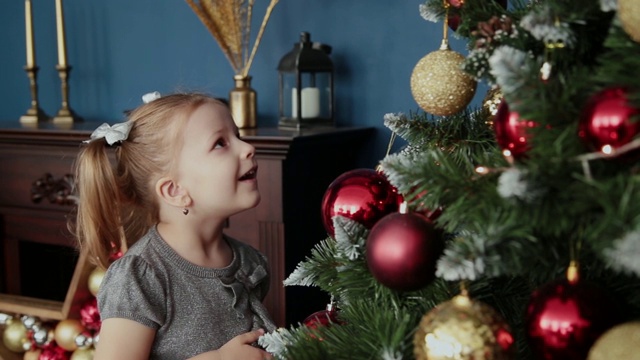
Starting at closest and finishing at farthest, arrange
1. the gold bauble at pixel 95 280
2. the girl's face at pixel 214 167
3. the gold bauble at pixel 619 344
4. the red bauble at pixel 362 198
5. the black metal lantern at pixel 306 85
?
the gold bauble at pixel 619 344 → the red bauble at pixel 362 198 → the girl's face at pixel 214 167 → the gold bauble at pixel 95 280 → the black metal lantern at pixel 306 85

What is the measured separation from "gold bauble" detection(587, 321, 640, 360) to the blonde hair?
0.84 meters

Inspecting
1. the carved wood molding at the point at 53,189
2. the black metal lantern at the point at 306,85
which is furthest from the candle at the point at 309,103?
the carved wood molding at the point at 53,189

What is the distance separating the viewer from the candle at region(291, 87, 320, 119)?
1.91 metres

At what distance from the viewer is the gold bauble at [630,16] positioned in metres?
0.48

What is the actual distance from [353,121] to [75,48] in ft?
3.45

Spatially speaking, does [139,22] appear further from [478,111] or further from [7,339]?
[478,111]

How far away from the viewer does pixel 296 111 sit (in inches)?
74.6

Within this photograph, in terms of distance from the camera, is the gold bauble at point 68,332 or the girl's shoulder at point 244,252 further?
the gold bauble at point 68,332

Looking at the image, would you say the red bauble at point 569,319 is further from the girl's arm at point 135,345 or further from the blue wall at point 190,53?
the blue wall at point 190,53

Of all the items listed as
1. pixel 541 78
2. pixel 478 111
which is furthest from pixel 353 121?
pixel 541 78

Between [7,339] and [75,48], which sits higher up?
[75,48]

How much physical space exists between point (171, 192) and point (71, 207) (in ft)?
3.07

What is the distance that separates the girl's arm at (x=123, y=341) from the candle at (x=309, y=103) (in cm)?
93

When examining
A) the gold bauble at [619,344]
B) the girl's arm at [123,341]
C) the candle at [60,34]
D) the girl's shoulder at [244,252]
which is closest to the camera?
the gold bauble at [619,344]
